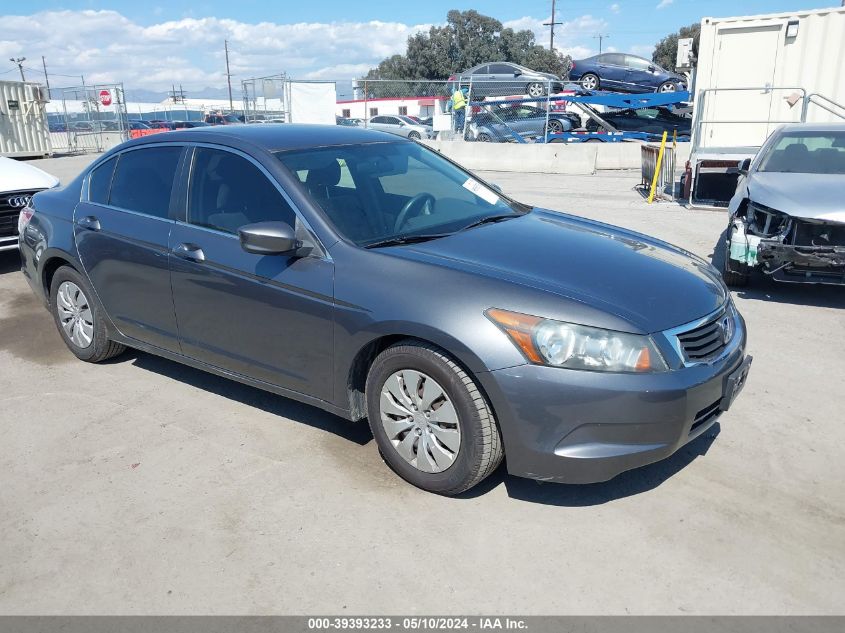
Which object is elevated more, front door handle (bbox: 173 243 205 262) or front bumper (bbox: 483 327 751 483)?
front door handle (bbox: 173 243 205 262)

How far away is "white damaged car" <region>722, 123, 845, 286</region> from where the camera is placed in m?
6.26

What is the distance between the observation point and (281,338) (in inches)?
152

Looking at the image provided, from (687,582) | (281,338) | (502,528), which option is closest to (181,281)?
(281,338)

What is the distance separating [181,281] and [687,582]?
3092 millimetres

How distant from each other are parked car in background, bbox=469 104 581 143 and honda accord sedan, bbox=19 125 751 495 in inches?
719

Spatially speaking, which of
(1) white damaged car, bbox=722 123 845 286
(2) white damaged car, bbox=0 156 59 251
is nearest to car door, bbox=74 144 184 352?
(2) white damaged car, bbox=0 156 59 251

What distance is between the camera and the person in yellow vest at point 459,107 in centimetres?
2189

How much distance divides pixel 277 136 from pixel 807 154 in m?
6.15

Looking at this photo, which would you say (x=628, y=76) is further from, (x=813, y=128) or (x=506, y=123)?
(x=813, y=128)

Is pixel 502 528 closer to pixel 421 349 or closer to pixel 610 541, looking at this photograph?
pixel 610 541

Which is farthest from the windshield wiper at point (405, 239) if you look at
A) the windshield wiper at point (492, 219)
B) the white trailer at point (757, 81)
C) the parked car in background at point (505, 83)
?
the parked car in background at point (505, 83)

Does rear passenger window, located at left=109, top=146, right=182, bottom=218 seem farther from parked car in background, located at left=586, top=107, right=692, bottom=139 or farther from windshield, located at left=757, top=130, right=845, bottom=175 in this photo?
parked car in background, located at left=586, top=107, right=692, bottom=139

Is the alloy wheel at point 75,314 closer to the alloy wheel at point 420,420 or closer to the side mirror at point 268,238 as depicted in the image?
the side mirror at point 268,238

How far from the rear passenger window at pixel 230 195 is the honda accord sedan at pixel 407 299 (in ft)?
0.04
